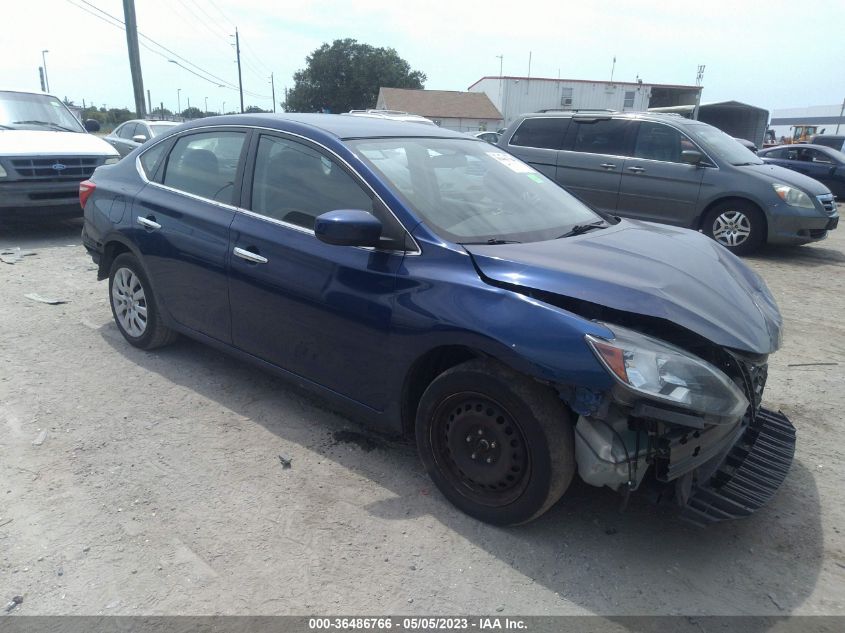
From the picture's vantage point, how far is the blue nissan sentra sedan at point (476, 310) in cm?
251

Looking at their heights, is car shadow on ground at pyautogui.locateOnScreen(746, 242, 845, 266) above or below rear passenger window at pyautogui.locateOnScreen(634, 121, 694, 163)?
below

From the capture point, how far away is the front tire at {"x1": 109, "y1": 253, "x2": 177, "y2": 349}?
4.49 metres

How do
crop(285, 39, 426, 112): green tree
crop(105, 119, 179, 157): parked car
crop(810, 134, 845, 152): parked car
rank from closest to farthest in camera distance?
crop(105, 119, 179, 157): parked car → crop(810, 134, 845, 152): parked car → crop(285, 39, 426, 112): green tree

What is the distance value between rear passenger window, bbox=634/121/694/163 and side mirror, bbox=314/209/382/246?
23.4 feet

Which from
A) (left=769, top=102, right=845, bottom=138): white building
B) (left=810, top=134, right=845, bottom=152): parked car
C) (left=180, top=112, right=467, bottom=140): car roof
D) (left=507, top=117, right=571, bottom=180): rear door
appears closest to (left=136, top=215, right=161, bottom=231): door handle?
(left=180, top=112, right=467, bottom=140): car roof

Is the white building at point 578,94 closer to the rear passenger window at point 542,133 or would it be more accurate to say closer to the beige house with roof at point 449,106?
the beige house with roof at point 449,106

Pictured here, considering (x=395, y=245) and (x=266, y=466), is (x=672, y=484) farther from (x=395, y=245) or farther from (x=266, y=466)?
(x=266, y=466)

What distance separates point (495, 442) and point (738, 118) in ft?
121

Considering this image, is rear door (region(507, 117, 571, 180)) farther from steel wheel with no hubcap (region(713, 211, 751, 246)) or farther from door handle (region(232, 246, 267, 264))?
door handle (region(232, 246, 267, 264))

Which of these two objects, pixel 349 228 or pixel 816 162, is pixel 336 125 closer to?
pixel 349 228

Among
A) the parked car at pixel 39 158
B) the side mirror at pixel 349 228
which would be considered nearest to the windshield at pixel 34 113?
the parked car at pixel 39 158

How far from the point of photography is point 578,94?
4794 centimetres

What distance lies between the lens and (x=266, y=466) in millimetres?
3324

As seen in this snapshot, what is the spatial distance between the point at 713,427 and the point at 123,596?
242 cm
